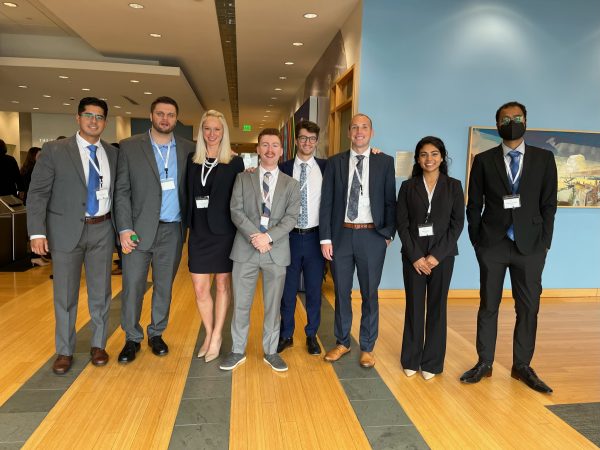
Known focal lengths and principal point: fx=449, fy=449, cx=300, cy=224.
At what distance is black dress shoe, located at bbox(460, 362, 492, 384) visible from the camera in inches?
123

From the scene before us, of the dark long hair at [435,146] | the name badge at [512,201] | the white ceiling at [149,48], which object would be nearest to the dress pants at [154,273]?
the dark long hair at [435,146]

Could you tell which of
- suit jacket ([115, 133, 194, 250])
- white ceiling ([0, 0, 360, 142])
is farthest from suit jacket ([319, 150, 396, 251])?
white ceiling ([0, 0, 360, 142])

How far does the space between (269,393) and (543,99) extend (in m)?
4.75

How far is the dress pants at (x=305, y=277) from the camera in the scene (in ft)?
11.0

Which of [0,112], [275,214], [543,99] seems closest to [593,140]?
[543,99]

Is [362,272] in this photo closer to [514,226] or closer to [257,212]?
[257,212]

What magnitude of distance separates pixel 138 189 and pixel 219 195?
574 millimetres

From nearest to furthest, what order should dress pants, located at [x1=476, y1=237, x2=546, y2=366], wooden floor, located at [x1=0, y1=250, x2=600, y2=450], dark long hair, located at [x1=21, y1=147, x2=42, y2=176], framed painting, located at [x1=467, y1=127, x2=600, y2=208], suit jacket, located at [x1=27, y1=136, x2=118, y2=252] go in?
wooden floor, located at [x1=0, y1=250, x2=600, y2=450] → suit jacket, located at [x1=27, y1=136, x2=118, y2=252] → dress pants, located at [x1=476, y1=237, x2=546, y2=366] → framed painting, located at [x1=467, y1=127, x2=600, y2=208] → dark long hair, located at [x1=21, y1=147, x2=42, y2=176]

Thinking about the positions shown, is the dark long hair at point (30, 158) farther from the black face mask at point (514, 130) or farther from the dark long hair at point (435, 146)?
the black face mask at point (514, 130)

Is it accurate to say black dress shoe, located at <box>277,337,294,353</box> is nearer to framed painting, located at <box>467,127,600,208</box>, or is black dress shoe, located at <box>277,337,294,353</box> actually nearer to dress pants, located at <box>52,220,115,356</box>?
dress pants, located at <box>52,220,115,356</box>

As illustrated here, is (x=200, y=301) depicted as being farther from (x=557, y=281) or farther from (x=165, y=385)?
(x=557, y=281)

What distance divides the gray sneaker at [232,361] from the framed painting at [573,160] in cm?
355

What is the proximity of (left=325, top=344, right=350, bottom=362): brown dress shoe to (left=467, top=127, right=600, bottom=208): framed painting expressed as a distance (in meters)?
2.93

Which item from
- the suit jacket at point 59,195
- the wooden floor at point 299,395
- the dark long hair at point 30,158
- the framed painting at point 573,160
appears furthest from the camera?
the dark long hair at point 30,158
